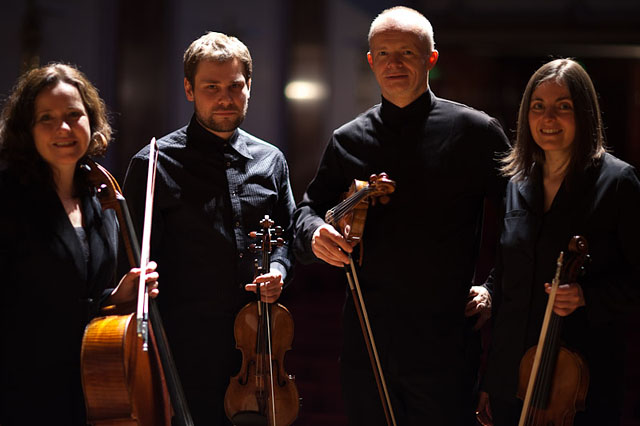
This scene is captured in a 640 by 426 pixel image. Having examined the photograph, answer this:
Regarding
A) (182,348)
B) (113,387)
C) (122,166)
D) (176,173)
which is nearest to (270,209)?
(176,173)

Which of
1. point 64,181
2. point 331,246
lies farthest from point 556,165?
point 64,181

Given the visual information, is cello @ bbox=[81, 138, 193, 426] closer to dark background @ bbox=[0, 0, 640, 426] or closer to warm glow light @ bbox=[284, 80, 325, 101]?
dark background @ bbox=[0, 0, 640, 426]

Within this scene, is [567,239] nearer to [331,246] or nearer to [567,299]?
[567,299]

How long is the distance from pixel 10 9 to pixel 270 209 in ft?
12.9

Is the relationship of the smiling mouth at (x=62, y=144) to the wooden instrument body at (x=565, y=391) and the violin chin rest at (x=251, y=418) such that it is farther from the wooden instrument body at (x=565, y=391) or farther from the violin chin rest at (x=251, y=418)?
the wooden instrument body at (x=565, y=391)

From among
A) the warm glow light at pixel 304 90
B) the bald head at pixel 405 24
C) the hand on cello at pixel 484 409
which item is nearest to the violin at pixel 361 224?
the hand on cello at pixel 484 409

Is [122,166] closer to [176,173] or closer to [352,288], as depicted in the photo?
[176,173]

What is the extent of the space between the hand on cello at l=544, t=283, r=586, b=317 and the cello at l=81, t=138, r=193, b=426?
1023mm

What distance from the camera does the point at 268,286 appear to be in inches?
82.5

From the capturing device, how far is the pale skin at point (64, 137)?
1.82 metres

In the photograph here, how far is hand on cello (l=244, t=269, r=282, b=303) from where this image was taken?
2.08 metres

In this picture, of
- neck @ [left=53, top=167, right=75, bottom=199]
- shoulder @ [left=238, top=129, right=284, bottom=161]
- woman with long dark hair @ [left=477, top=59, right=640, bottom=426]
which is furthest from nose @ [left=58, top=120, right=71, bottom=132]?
woman with long dark hair @ [left=477, top=59, right=640, bottom=426]

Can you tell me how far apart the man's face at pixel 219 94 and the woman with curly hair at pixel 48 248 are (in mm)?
412

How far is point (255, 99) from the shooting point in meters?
5.90
